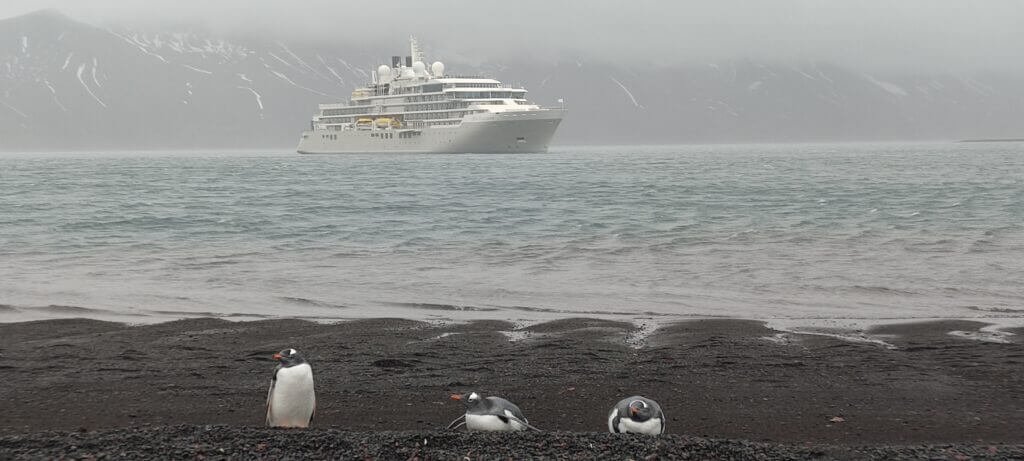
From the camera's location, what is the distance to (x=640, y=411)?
5734mm

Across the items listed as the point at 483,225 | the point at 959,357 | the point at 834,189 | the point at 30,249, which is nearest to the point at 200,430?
the point at 959,357

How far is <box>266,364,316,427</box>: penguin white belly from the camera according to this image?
632 cm

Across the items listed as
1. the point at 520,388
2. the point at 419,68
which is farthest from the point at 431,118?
the point at 520,388

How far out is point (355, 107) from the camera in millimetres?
113625

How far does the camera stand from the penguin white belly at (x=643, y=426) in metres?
5.73

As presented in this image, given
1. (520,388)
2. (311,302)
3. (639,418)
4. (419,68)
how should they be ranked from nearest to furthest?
(639,418) < (520,388) < (311,302) < (419,68)

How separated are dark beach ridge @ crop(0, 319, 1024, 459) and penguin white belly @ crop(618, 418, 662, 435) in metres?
0.19

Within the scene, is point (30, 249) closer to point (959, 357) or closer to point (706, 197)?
point (959, 357)

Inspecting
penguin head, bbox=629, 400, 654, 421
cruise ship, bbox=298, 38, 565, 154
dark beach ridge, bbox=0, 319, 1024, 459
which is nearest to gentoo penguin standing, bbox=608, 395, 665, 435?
penguin head, bbox=629, 400, 654, 421

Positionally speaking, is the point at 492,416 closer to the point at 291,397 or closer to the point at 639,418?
the point at 639,418

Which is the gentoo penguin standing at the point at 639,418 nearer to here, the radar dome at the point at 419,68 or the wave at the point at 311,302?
the wave at the point at 311,302

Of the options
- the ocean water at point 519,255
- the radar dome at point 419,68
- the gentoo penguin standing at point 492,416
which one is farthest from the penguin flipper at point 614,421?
the radar dome at point 419,68

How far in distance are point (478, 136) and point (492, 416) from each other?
305ft

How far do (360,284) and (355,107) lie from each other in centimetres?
10132
